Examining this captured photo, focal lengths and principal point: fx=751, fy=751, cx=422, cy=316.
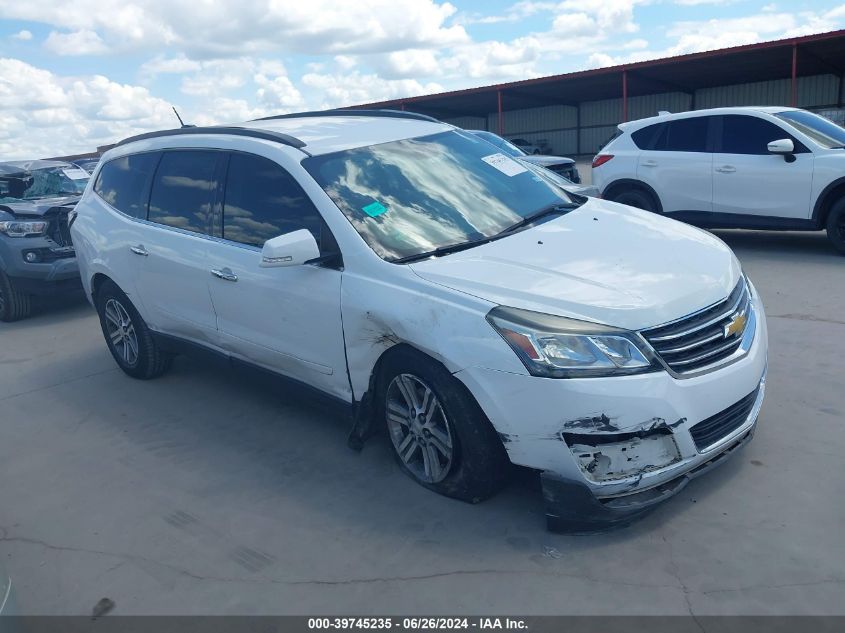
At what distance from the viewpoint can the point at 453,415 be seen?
11.2 feet

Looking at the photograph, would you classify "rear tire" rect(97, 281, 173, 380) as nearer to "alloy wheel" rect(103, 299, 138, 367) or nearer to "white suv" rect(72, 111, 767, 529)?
"alloy wheel" rect(103, 299, 138, 367)

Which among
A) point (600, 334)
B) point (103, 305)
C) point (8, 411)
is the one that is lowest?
point (8, 411)

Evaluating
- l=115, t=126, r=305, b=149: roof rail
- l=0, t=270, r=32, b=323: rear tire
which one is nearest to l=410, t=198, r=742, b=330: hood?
l=115, t=126, r=305, b=149: roof rail

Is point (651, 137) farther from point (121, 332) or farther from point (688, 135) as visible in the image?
point (121, 332)

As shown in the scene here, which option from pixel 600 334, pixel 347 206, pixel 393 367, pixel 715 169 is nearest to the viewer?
Result: pixel 600 334

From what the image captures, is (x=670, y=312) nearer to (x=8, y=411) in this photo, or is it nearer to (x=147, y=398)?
(x=147, y=398)

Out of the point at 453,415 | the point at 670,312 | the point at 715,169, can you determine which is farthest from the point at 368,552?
the point at 715,169

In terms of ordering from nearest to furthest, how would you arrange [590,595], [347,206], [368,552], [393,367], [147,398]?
[590,595], [368,552], [393,367], [347,206], [147,398]

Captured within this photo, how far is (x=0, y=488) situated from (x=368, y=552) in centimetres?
247

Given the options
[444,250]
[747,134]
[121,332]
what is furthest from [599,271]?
[747,134]

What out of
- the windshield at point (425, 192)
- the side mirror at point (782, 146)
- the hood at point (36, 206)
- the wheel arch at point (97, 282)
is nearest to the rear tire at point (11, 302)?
the hood at point (36, 206)

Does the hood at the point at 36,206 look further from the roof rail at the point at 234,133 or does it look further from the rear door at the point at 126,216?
the roof rail at the point at 234,133

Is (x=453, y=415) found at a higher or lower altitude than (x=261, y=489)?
higher

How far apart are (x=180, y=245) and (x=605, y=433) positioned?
3184mm
